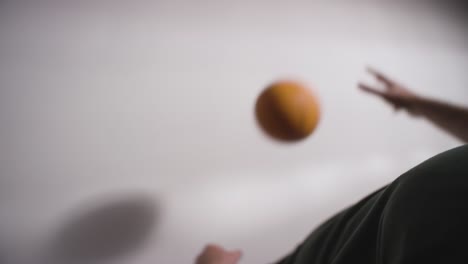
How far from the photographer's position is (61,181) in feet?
2.78

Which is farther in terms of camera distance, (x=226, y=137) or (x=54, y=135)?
(x=226, y=137)

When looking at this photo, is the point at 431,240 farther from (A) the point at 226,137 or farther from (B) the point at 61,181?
(B) the point at 61,181

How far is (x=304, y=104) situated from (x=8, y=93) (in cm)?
88

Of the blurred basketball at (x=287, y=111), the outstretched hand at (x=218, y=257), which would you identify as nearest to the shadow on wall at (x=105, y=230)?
the outstretched hand at (x=218, y=257)

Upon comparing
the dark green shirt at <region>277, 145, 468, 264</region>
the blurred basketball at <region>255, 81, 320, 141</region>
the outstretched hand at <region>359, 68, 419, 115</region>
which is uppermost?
the blurred basketball at <region>255, 81, 320, 141</region>

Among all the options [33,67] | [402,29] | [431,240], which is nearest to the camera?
[431,240]

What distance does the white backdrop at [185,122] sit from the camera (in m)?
0.83

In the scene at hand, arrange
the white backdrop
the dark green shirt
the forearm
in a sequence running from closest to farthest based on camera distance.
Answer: the dark green shirt < the forearm < the white backdrop

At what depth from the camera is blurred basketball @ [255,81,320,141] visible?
0.71m

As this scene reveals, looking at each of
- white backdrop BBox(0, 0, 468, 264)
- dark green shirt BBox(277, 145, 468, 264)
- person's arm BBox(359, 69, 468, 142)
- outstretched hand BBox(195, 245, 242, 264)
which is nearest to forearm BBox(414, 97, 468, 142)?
person's arm BBox(359, 69, 468, 142)

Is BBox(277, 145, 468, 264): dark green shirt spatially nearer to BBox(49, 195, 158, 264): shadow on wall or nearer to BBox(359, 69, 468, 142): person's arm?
BBox(359, 69, 468, 142): person's arm

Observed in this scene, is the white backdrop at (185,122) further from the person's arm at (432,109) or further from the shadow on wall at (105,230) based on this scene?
the person's arm at (432,109)

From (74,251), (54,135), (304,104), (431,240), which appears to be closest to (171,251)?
(74,251)

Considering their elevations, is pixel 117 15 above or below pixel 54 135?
above
